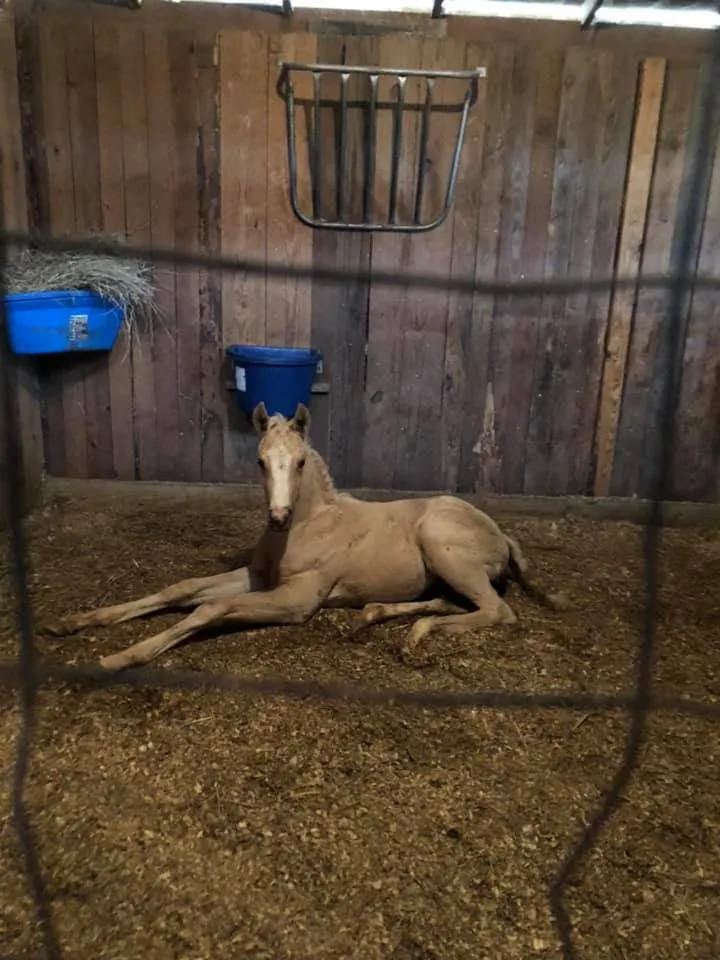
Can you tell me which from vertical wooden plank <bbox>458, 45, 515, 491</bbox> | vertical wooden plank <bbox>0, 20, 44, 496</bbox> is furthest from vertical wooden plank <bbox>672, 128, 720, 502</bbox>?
vertical wooden plank <bbox>0, 20, 44, 496</bbox>

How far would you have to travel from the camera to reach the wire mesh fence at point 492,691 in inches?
82.1

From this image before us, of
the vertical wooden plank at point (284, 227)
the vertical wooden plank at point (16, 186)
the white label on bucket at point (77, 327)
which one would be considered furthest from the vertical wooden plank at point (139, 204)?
the vertical wooden plank at point (284, 227)

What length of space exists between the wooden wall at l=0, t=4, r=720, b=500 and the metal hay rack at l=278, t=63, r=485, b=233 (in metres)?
0.09

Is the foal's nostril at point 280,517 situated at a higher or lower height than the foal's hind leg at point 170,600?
higher

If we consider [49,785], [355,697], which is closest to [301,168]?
[355,697]

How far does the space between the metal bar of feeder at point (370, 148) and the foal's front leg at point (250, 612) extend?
2007mm

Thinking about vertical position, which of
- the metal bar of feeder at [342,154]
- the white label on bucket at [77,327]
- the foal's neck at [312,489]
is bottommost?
the foal's neck at [312,489]

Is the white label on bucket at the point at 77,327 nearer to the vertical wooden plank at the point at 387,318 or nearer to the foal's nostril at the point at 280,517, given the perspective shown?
the vertical wooden plank at the point at 387,318

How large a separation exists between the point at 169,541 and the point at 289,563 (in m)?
1.09

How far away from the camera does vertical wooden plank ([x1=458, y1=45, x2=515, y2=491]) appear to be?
406 cm

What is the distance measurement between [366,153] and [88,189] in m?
1.43

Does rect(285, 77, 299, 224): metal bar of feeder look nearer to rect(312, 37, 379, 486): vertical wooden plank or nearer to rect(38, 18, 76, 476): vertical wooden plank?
rect(312, 37, 379, 486): vertical wooden plank

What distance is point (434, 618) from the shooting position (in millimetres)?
3125

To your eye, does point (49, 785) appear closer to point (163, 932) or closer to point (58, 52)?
point (163, 932)
